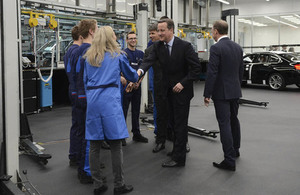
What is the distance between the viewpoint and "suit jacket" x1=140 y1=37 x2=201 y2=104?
3725mm

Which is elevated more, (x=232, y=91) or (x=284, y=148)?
(x=232, y=91)

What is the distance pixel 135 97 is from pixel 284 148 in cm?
230

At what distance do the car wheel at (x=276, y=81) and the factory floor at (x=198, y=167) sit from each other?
5406mm

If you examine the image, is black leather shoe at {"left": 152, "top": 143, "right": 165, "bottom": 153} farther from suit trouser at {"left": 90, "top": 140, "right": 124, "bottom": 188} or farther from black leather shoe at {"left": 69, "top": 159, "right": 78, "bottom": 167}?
suit trouser at {"left": 90, "top": 140, "right": 124, "bottom": 188}

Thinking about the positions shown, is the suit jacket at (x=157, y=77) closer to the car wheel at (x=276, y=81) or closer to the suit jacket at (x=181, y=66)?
the suit jacket at (x=181, y=66)

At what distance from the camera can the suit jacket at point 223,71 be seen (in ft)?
12.0

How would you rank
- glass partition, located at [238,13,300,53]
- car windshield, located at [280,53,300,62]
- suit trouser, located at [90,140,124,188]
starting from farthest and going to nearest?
1. glass partition, located at [238,13,300,53]
2. car windshield, located at [280,53,300,62]
3. suit trouser, located at [90,140,124,188]

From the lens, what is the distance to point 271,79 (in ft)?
38.7

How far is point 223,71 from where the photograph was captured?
3.69 m

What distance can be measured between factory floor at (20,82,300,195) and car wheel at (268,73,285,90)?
213 inches

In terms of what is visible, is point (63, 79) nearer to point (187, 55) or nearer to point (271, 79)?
point (187, 55)

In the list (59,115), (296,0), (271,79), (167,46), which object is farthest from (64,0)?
(296,0)

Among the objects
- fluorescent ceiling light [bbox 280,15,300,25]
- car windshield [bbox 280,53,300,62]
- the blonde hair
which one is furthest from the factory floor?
fluorescent ceiling light [bbox 280,15,300,25]

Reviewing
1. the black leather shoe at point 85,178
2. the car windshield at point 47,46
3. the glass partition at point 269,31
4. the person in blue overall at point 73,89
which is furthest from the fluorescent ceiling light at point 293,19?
the black leather shoe at point 85,178
